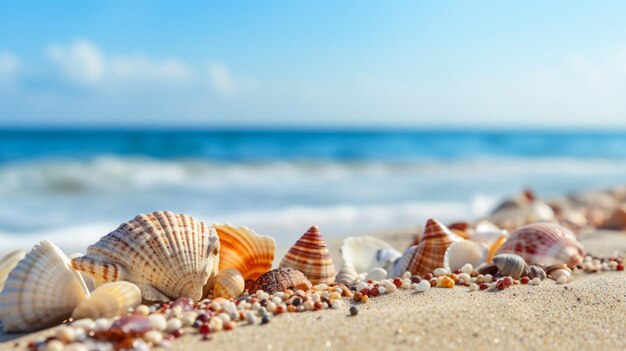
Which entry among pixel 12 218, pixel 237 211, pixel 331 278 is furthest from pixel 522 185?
pixel 331 278

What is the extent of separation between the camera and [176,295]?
2883 millimetres

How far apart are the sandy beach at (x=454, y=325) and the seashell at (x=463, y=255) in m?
0.42

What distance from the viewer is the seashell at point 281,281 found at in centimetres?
308

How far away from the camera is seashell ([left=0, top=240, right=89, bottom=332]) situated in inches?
101

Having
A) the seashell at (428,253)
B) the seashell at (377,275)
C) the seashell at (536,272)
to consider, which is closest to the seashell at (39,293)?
the seashell at (377,275)

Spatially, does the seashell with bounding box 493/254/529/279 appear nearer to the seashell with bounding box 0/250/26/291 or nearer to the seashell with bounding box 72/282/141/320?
the seashell with bounding box 72/282/141/320

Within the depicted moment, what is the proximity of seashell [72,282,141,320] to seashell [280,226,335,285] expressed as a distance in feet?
3.48

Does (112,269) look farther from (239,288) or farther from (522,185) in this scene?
(522,185)

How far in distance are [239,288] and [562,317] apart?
4.94ft

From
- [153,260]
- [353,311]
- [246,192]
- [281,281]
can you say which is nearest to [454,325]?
[353,311]

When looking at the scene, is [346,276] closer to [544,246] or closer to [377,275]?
[377,275]

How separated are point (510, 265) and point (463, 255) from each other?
33cm

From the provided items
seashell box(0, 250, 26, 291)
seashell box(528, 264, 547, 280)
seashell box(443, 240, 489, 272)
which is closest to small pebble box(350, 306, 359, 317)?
seashell box(443, 240, 489, 272)

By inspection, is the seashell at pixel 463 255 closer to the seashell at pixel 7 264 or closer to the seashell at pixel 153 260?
the seashell at pixel 153 260
